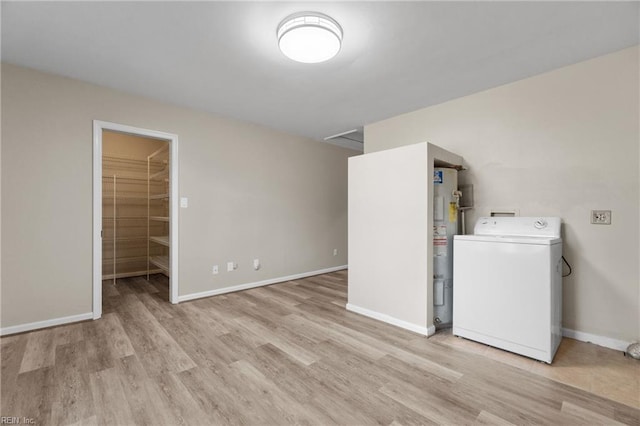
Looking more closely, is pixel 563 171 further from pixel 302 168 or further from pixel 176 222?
pixel 176 222

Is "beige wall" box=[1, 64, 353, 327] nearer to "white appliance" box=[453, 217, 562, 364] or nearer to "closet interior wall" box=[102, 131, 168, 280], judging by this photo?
"closet interior wall" box=[102, 131, 168, 280]

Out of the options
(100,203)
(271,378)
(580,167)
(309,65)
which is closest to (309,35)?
(309,65)

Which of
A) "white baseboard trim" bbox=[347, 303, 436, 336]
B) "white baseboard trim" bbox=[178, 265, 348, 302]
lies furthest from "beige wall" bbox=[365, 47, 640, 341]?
"white baseboard trim" bbox=[178, 265, 348, 302]

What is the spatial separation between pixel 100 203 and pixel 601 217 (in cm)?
480

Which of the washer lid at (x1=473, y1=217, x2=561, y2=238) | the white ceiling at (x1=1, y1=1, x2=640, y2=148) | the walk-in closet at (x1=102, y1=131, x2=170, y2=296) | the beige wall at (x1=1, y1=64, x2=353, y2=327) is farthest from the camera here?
the walk-in closet at (x1=102, y1=131, x2=170, y2=296)

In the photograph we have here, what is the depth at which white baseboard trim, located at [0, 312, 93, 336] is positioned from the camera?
2.52 metres

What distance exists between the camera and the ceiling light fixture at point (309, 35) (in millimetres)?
1900

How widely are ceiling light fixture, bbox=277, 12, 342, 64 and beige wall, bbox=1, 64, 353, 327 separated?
85.2 inches

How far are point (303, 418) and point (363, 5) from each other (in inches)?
98.9

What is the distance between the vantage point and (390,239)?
289 centimetres

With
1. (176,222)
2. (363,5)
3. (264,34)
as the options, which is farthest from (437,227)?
(176,222)

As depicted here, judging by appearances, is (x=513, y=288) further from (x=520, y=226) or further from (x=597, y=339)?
(x=597, y=339)

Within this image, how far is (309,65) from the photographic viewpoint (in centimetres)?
256

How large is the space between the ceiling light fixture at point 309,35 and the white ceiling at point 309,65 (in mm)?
53
